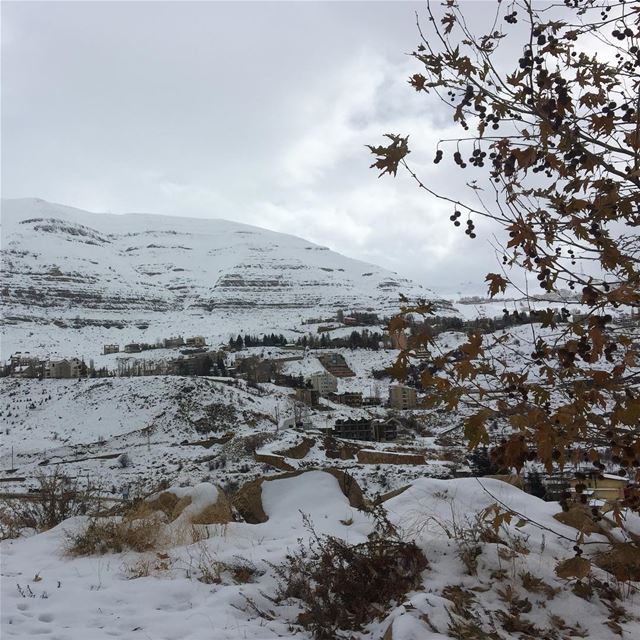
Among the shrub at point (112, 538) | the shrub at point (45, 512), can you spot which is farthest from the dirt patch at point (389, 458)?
the shrub at point (112, 538)

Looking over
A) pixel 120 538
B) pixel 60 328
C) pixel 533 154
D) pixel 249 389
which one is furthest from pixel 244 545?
pixel 60 328

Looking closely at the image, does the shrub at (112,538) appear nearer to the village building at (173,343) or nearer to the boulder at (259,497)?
the boulder at (259,497)

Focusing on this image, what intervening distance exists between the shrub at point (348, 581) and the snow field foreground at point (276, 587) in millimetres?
93

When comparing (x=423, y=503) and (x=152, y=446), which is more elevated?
(x=423, y=503)

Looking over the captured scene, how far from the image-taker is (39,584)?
404cm

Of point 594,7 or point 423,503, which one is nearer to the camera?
point 594,7

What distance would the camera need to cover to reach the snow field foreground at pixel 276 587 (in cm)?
318

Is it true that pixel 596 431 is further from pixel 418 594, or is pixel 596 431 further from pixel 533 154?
pixel 418 594

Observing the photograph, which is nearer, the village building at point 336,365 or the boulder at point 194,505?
the boulder at point 194,505

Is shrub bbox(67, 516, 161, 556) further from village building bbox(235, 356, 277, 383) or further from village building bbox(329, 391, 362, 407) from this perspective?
village building bbox(235, 356, 277, 383)

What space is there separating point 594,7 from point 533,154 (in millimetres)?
1217

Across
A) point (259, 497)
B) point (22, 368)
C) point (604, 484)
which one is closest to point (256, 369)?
point (22, 368)

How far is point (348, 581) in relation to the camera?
3.80 m

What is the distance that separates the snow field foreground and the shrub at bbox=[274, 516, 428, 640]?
0.09 m
